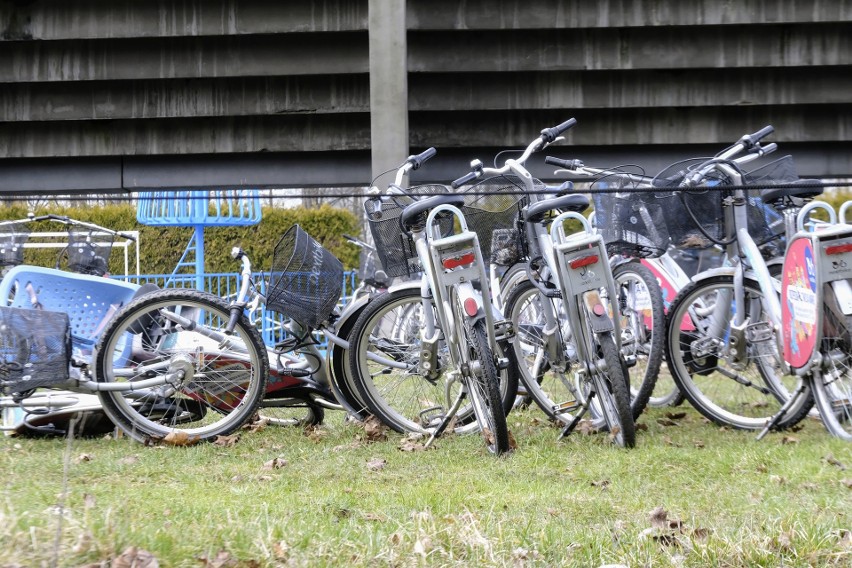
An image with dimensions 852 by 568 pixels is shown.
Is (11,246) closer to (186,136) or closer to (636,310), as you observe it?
(186,136)

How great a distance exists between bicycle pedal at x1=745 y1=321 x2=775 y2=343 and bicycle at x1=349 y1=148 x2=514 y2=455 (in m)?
1.23

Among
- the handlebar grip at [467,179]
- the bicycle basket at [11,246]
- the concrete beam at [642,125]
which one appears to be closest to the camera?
the handlebar grip at [467,179]

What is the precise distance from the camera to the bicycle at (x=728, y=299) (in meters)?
4.68

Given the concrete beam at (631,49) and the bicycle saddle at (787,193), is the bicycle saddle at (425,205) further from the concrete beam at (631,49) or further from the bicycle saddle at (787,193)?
the concrete beam at (631,49)

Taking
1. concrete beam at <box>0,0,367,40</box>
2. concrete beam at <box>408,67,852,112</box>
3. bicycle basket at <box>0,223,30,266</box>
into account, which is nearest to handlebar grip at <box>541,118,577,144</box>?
concrete beam at <box>408,67,852,112</box>

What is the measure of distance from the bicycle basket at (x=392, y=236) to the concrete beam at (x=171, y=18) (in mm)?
2794

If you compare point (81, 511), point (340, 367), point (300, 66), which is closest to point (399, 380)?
point (340, 367)

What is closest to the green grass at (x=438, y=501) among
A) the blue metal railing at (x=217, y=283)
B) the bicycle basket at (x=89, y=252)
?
the bicycle basket at (x=89, y=252)

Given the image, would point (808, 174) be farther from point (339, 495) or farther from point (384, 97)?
point (339, 495)

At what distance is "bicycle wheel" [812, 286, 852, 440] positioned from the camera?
4.12 m

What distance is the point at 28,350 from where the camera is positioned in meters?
4.33

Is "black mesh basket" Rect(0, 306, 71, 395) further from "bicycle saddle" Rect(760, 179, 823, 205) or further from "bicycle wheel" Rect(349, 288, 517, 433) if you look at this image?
"bicycle saddle" Rect(760, 179, 823, 205)

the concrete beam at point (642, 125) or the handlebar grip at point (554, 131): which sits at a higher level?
the concrete beam at point (642, 125)

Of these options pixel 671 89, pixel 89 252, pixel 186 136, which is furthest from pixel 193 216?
pixel 671 89
